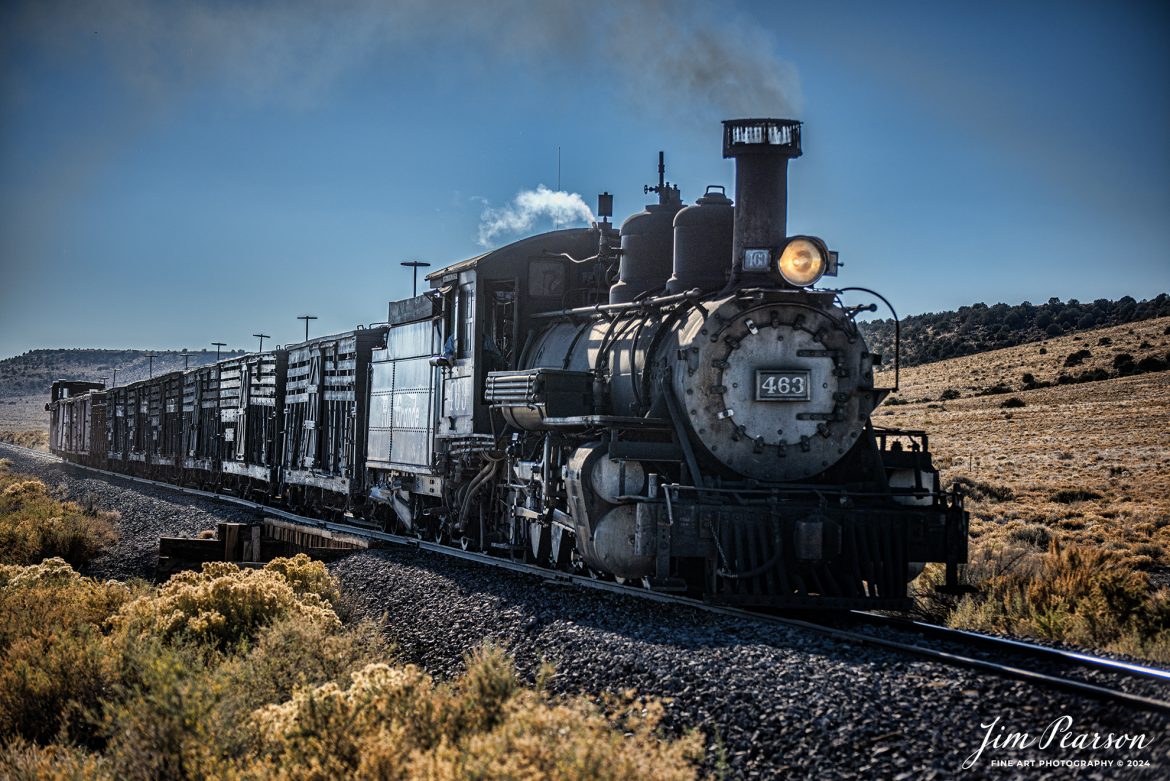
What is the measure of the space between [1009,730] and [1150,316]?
203ft

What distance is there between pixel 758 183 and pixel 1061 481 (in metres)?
18.8

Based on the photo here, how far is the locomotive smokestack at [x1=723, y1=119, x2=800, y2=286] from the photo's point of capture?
1048cm

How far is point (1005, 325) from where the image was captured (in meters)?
66.9

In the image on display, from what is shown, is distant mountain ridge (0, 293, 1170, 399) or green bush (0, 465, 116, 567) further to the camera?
distant mountain ridge (0, 293, 1170, 399)

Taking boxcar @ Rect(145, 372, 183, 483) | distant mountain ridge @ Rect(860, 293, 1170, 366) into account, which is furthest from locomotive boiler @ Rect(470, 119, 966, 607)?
distant mountain ridge @ Rect(860, 293, 1170, 366)

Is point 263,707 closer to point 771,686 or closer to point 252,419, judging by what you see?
point 771,686

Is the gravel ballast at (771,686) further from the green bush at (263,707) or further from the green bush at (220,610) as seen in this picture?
the green bush at (220,610)

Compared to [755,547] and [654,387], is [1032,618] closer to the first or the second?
[755,547]

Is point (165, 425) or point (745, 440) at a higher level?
point (745, 440)

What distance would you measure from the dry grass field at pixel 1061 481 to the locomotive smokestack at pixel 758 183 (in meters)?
4.04

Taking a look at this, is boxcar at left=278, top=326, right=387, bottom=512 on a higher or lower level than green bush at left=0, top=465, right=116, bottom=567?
higher

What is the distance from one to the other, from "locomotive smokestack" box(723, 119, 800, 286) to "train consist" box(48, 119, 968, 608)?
20mm
